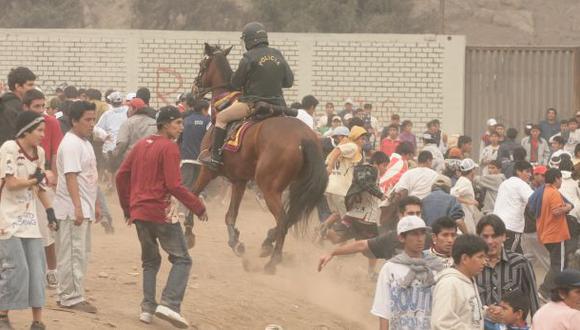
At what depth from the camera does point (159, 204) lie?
38.9ft

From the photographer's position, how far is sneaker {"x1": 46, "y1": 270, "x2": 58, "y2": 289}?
13.0 metres

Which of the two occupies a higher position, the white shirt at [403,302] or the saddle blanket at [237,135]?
the saddle blanket at [237,135]

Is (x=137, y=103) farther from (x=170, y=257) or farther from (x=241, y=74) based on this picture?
(x=170, y=257)

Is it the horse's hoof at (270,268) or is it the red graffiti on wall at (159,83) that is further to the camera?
the red graffiti on wall at (159,83)

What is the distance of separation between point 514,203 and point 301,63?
13.4m

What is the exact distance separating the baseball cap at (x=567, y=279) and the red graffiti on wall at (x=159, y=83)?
2281cm

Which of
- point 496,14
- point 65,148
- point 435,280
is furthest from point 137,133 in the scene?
point 496,14

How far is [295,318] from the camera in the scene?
14.5 m

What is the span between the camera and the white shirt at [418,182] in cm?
1566

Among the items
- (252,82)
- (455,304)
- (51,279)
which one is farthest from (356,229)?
(455,304)

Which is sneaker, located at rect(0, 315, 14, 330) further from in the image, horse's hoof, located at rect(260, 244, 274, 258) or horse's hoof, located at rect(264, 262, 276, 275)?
horse's hoof, located at rect(260, 244, 274, 258)

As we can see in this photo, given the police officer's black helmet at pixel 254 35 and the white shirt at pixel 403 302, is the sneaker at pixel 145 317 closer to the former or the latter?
the white shirt at pixel 403 302

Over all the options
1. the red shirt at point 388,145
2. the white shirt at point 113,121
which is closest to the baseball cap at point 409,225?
the white shirt at point 113,121

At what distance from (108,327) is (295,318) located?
10.8 ft
